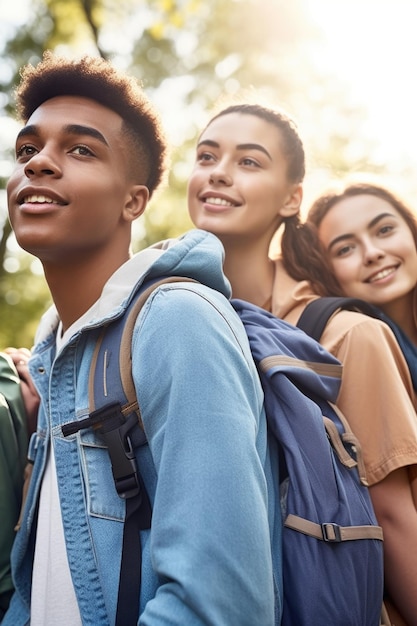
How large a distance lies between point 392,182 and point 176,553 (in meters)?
3.10

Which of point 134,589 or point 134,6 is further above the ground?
point 134,6

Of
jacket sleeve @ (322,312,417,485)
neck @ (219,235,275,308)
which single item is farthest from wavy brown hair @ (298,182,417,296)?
jacket sleeve @ (322,312,417,485)

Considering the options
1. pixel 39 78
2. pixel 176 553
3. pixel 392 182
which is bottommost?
pixel 176 553

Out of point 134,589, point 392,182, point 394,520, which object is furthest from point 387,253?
point 134,589

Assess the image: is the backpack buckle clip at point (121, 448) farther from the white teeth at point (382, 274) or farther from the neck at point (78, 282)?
the white teeth at point (382, 274)

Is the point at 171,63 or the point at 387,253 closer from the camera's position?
the point at 387,253

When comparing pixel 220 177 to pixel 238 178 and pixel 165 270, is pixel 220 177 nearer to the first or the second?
pixel 238 178

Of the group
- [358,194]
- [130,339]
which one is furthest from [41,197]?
[358,194]

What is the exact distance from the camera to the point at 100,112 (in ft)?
8.27

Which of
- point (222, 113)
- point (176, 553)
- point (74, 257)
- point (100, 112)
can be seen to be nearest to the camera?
point (176, 553)

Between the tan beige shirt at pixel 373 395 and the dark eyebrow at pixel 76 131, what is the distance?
1.22 meters

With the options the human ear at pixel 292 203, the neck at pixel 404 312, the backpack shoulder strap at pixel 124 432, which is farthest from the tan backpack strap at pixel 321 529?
the human ear at pixel 292 203

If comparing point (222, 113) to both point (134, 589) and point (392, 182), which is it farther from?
point (134, 589)

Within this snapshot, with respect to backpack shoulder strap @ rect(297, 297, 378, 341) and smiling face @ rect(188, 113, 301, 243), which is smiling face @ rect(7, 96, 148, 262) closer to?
backpack shoulder strap @ rect(297, 297, 378, 341)
